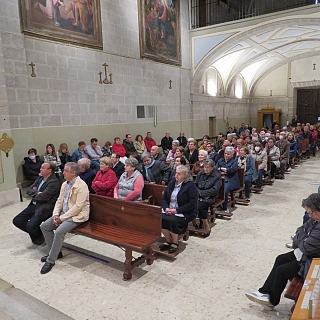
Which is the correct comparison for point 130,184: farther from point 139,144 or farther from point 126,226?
point 139,144

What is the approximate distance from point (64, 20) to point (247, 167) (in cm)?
637

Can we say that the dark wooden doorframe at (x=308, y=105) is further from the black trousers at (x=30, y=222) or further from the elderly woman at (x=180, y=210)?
the black trousers at (x=30, y=222)

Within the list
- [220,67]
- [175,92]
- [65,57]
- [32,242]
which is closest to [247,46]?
[220,67]

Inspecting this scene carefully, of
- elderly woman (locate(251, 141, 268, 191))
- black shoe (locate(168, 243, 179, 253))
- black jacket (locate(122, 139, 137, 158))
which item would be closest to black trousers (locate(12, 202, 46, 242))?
black shoe (locate(168, 243, 179, 253))

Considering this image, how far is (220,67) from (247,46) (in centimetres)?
244

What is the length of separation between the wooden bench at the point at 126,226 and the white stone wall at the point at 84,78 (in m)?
3.85

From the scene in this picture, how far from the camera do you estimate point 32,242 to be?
436 centimetres

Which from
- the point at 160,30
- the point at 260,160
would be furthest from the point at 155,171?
the point at 160,30

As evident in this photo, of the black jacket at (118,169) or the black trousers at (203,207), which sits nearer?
the black trousers at (203,207)

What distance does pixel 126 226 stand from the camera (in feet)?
12.2

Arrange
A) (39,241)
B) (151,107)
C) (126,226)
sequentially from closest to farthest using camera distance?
(126,226)
(39,241)
(151,107)

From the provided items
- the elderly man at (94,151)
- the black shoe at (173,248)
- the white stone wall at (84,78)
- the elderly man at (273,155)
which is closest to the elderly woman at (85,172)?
the black shoe at (173,248)

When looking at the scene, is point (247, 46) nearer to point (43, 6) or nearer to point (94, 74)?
point (94, 74)

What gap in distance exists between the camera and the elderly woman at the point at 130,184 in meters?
4.28
